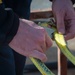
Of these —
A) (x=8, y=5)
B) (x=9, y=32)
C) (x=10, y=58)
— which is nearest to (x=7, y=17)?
(x=9, y=32)

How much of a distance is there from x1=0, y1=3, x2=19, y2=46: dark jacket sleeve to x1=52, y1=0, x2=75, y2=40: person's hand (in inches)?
12.3

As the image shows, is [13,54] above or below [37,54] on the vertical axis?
below

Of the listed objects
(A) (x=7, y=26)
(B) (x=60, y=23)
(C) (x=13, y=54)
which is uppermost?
(A) (x=7, y=26)

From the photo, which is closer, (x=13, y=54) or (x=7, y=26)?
(x=7, y=26)

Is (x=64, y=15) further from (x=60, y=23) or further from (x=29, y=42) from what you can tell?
(x=29, y=42)

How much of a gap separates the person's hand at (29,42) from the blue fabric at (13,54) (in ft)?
0.67

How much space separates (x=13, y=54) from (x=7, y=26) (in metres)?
0.48

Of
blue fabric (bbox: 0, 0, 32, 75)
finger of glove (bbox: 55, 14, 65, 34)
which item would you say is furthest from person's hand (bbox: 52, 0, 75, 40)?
blue fabric (bbox: 0, 0, 32, 75)

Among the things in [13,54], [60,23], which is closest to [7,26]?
[60,23]

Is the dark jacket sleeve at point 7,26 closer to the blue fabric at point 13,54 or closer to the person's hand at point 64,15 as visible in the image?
the blue fabric at point 13,54

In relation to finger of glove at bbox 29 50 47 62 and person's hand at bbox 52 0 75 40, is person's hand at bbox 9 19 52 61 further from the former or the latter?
person's hand at bbox 52 0 75 40

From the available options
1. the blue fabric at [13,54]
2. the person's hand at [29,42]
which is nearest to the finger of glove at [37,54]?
the person's hand at [29,42]

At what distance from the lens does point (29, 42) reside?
0.83 meters

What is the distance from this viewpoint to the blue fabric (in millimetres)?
1058
